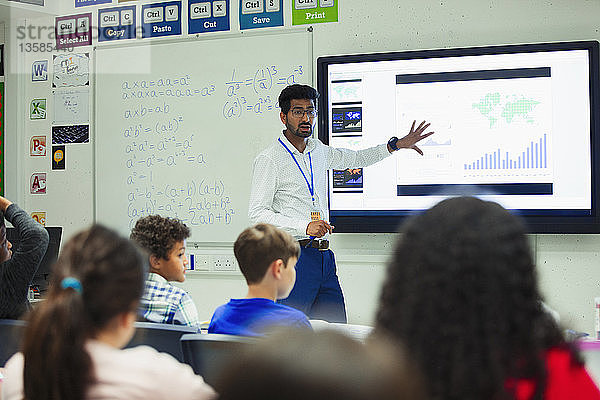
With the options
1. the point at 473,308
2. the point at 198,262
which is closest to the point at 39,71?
the point at 198,262

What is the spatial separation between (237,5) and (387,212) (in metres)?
1.69

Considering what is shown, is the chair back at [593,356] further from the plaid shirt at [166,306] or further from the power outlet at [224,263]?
the power outlet at [224,263]

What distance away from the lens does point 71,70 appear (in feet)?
16.6

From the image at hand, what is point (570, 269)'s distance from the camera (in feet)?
13.1

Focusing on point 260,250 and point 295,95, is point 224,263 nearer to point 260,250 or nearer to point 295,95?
point 295,95

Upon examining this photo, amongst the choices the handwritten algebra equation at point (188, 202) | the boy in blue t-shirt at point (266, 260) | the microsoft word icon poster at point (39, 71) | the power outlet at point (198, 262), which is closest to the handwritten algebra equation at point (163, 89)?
the handwritten algebra equation at point (188, 202)

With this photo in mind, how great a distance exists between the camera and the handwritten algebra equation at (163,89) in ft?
15.4

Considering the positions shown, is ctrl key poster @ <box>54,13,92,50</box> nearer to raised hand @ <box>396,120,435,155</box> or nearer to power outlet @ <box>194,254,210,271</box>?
power outlet @ <box>194,254,210,271</box>

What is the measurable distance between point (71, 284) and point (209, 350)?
24.5 inches

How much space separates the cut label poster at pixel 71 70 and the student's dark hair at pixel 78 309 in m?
3.99

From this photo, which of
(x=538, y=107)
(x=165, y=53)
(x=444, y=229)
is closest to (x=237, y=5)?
(x=165, y=53)

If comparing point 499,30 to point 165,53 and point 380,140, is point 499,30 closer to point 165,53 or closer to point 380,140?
point 380,140

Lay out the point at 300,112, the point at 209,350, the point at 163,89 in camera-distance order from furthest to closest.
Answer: the point at 163,89, the point at 300,112, the point at 209,350

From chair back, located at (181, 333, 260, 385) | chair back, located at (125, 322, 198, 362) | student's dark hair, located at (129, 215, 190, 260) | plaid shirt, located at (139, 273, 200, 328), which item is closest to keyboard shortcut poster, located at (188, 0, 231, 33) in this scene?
student's dark hair, located at (129, 215, 190, 260)
